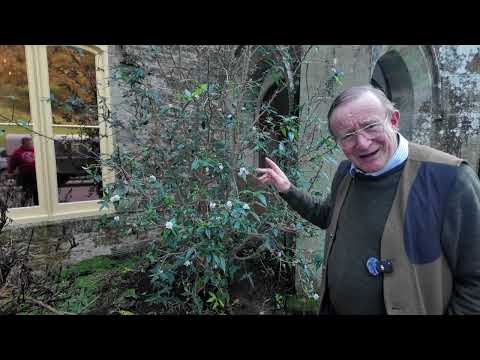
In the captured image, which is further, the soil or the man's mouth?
the soil

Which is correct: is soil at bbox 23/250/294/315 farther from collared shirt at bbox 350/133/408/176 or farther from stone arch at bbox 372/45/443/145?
stone arch at bbox 372/45/443/145

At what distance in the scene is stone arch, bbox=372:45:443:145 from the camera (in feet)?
13.6

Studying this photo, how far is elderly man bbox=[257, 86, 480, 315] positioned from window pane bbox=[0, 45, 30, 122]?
4402mm

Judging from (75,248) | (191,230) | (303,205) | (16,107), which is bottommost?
(75,248)

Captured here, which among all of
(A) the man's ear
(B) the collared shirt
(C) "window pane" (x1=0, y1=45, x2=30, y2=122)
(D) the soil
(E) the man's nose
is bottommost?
(D) the soil

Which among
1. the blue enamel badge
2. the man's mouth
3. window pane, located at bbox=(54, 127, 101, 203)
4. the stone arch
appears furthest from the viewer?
the stone arch

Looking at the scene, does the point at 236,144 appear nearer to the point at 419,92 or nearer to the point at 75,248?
the point at 75,248

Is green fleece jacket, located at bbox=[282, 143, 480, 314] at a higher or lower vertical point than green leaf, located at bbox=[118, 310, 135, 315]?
higher

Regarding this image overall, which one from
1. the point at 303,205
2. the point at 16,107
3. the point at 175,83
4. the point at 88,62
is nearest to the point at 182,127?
the point at 175,83

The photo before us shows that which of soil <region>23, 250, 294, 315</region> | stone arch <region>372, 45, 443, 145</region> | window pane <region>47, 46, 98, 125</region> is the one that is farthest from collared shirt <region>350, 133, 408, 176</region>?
window pane <region>47, 46, 98, 125</region>

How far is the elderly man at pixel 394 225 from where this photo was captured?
1.02 meters

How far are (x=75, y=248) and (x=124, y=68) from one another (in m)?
3.00

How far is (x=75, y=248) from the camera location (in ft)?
13.3

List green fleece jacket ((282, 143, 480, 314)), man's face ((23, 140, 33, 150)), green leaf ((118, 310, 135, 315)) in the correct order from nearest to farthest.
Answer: green fleece jacket ((282, 143, 480, 314))
green leaf ((118, 310, 135, 315))
man's face ((23, 140, 33, 150))
